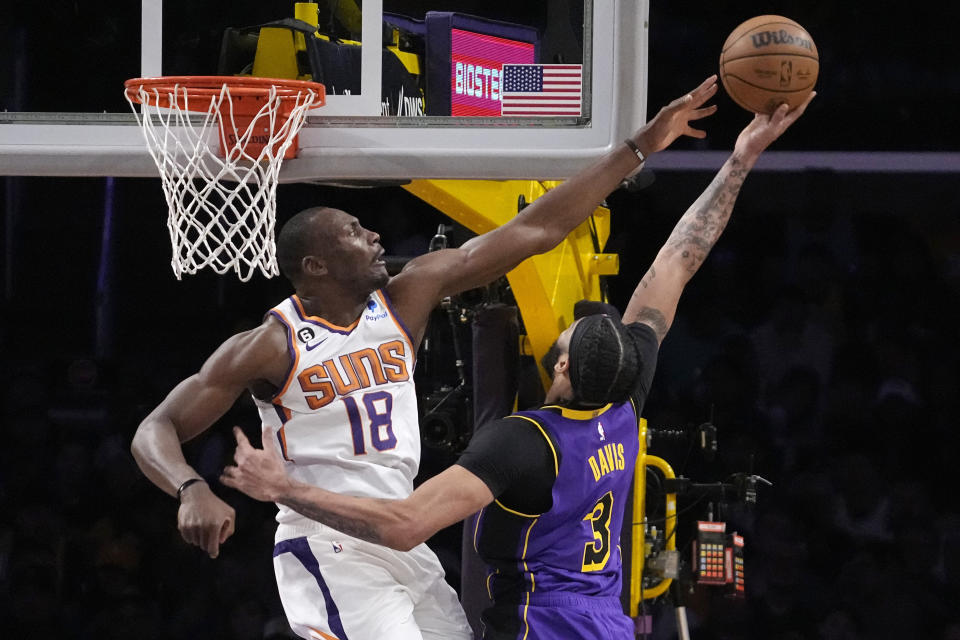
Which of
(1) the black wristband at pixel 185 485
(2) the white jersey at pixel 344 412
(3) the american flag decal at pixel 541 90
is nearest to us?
(1) the black wristband at pixel 185 485

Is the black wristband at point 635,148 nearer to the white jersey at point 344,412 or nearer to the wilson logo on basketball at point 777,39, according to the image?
the wilson logo on basketball at point 777,39

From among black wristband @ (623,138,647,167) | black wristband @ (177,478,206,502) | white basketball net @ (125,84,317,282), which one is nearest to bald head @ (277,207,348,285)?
white basketball net @ (125,84,317,282)

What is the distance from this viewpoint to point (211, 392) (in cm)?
338

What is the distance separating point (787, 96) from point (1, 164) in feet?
8.20

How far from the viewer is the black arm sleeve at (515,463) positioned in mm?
3150

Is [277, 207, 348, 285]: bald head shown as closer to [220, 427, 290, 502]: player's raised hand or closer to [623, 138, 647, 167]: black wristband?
[623, 138, 647, 167]: black wristband

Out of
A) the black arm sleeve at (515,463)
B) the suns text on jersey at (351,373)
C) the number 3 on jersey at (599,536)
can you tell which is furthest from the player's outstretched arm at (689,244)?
the suns text on jersey at (351,373)

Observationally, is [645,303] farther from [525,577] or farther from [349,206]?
[349,206]

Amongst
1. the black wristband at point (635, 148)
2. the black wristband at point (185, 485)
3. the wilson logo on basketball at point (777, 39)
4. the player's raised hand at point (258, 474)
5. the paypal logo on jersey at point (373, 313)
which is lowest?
the black wristband at point (185, 485)

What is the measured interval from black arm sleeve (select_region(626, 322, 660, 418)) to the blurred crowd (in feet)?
11.9

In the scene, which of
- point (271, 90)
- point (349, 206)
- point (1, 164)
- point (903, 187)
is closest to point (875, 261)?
point (903, 187)

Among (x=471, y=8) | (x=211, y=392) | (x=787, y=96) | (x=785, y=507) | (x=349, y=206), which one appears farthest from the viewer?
(x=349, y=206)

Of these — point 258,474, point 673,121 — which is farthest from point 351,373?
point 673,121

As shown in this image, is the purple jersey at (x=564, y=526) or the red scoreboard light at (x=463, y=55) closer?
the purple jersey at (x=564, y=526)
